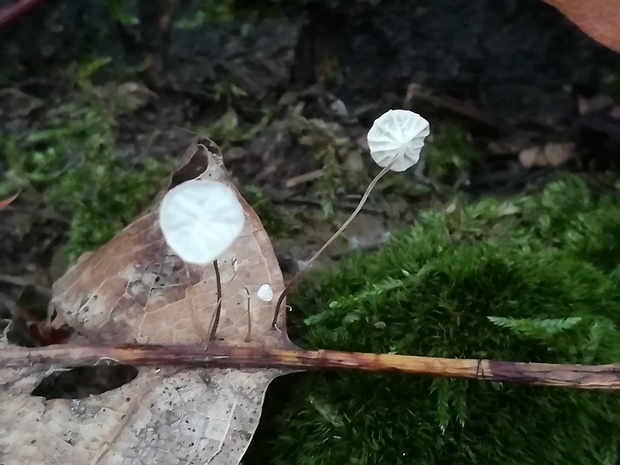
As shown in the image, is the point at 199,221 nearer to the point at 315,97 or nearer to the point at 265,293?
the point at 265,293

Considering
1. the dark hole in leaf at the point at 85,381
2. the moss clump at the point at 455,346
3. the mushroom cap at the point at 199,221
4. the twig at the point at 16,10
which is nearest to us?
the mushroom cap at the point at 199,221

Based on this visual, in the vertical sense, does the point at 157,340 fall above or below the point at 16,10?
below

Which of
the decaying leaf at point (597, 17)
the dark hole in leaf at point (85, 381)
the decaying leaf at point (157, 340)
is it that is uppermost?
the decaying leaf at point (597, 17)

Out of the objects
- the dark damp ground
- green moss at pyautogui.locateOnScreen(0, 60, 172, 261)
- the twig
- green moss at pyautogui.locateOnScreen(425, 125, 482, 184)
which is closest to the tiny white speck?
the dark damp ground

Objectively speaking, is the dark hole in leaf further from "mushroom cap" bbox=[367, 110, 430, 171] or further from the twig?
the twig

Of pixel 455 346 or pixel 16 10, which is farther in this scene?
pixel 16 10

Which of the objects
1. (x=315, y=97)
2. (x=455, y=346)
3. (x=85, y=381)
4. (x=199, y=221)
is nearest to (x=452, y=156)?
(x=315, y=97)

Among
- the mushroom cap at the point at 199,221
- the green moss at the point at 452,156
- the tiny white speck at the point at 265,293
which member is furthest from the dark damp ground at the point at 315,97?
the mushroom cap at the point at 199,221

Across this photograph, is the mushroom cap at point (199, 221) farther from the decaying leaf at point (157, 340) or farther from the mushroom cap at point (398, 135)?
the mushroom cap at point (398, 135)
